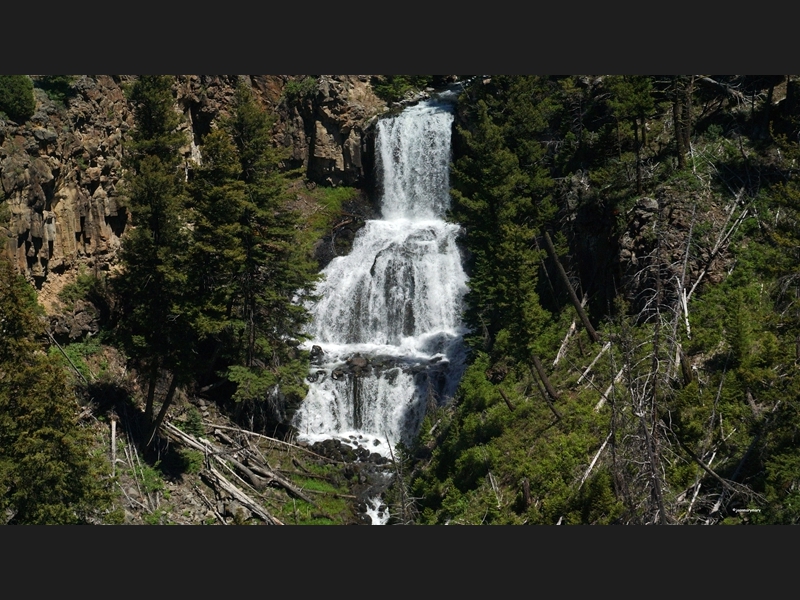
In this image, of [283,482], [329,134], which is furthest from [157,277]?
[329,134]

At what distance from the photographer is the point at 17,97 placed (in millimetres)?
33844

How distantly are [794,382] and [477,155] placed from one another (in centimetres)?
1444

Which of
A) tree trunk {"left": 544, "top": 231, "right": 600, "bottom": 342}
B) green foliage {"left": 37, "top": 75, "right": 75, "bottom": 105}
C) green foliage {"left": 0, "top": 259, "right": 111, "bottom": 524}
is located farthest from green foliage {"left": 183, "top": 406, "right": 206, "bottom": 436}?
tree trunk {"left": 544, "top": 231, "right": 600, "bottom": 342}

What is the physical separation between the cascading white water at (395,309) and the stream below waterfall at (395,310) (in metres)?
0.05

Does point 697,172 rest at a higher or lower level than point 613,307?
higher

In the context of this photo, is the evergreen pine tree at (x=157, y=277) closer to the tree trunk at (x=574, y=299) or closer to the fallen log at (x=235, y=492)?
the fallen log at (x=235, y=492)

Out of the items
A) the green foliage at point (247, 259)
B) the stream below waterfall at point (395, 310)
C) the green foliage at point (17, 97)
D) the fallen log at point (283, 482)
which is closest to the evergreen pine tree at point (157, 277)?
the green foliage at point (247, 259)

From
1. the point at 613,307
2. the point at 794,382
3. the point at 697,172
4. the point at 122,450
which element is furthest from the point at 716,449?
the point at 122,450

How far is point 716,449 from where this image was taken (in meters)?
25.2

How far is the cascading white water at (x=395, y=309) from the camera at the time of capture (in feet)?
129

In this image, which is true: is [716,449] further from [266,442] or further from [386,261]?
[386,261]

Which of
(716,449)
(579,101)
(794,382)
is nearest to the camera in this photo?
(794,382)

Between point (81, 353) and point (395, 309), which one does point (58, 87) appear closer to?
point (81, 353)

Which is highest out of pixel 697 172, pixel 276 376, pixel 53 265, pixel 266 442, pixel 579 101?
pixel 579 101
